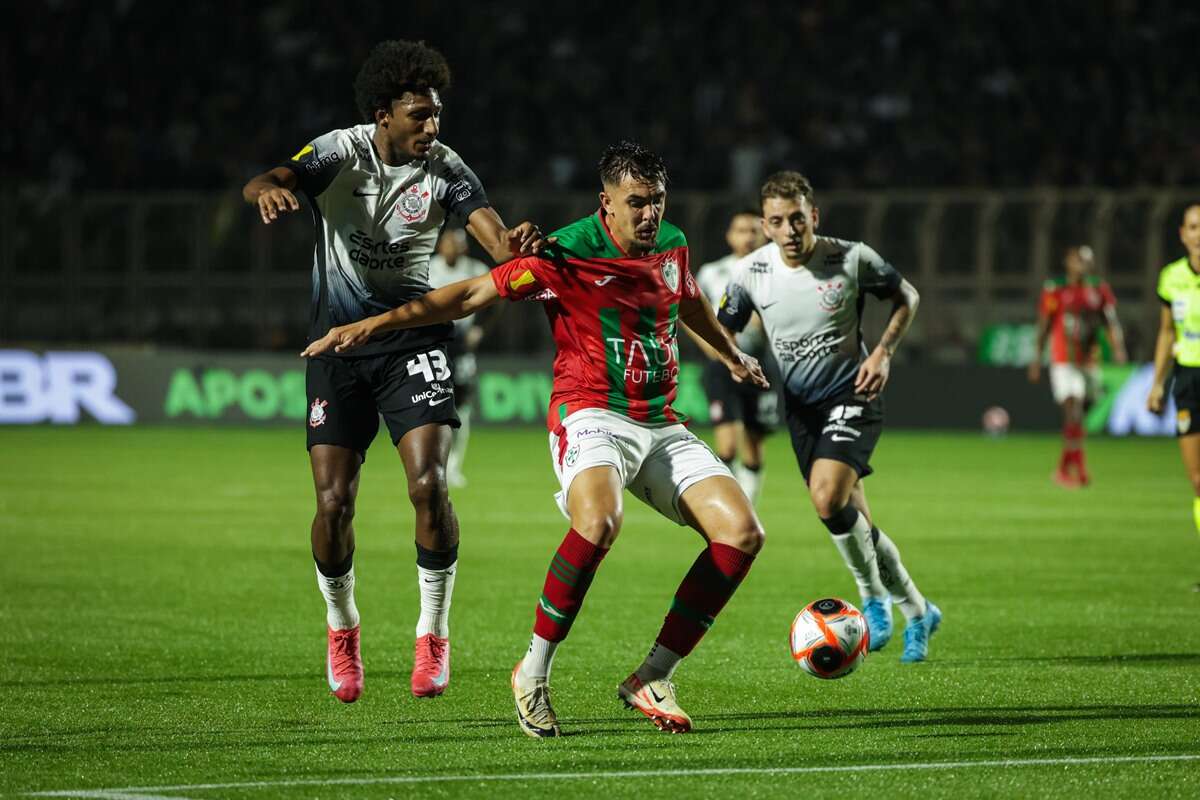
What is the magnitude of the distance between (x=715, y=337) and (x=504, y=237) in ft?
3.28

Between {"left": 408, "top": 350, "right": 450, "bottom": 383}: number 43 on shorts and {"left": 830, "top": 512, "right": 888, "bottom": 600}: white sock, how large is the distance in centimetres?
236

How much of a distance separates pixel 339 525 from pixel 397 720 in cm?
90

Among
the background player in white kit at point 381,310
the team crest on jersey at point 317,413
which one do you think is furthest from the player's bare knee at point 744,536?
the team crest on jersey at point 317,413

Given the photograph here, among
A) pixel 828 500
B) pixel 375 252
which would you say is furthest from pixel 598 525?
pixel 828 500

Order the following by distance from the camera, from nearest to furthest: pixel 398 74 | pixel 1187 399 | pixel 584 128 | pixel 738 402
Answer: pixel 398 74
pixel 1187 399
pixel 738 402
pixel 584 128

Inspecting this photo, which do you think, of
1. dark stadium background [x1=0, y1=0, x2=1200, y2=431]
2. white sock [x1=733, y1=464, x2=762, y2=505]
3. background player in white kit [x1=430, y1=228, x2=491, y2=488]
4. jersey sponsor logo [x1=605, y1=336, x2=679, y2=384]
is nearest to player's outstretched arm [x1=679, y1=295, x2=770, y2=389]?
jersey sponsor logo [x1=605, y1=336, x2=679, y2=384]

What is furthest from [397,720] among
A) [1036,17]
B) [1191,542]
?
[1036,17]

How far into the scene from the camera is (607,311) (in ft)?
21.8

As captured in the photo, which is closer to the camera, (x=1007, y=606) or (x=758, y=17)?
(x=1007, y=606)

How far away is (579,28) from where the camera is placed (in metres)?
34.7

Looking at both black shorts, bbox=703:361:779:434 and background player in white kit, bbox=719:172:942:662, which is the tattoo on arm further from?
black shorts, bbox=703:361:779:434

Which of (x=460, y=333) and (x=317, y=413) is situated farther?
(x=460, y=333)

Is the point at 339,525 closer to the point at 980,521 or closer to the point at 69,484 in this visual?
the point at 980,521

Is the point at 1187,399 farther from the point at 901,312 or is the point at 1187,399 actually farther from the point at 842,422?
the point at 842,422
